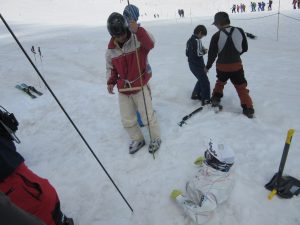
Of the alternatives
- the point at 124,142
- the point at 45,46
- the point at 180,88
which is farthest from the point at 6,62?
the point at 124,142

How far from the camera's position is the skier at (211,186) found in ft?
10.0

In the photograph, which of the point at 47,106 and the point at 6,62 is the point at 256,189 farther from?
the point at 6,62

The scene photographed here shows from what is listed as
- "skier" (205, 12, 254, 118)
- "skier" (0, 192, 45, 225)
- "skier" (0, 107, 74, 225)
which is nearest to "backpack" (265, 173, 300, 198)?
"skier" (205, 12, 254, 118)

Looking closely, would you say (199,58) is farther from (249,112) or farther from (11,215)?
(11,215)

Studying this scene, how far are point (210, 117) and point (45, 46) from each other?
11864mm

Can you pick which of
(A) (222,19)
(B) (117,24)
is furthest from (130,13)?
(A) (222,19)

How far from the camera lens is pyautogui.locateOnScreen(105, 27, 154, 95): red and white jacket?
3.85 meters

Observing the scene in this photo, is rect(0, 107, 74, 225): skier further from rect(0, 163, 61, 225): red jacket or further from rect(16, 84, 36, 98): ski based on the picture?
rect(16, 84, 36, 98): ski

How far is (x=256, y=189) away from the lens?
11.5 feet

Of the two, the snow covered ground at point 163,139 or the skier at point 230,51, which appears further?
the skier at point 230,51

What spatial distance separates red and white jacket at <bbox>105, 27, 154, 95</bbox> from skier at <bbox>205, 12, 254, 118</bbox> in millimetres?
1661

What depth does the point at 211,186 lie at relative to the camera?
310 cm

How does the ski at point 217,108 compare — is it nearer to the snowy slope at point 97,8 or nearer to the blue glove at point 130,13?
the blue glove at point 130,13

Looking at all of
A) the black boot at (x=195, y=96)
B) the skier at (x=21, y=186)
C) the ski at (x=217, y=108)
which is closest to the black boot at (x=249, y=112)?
the ski at (x=217, y=108)
